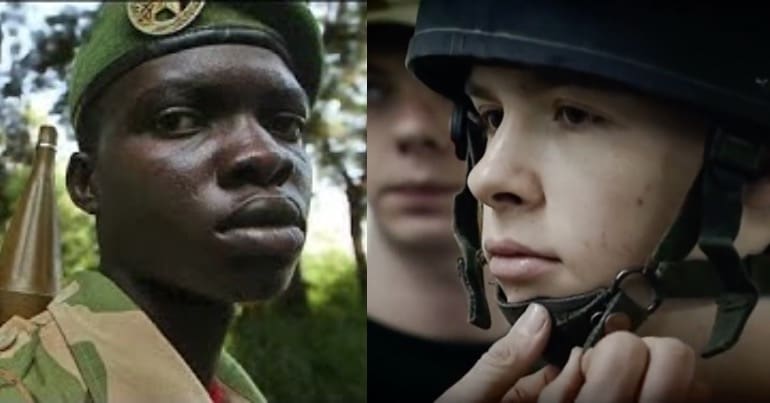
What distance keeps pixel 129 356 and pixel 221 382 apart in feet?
0.78

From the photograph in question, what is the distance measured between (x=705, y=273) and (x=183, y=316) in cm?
110

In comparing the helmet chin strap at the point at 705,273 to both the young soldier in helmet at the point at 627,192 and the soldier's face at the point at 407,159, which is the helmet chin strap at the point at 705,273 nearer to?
the young soldier in helmet at the point at 627,192

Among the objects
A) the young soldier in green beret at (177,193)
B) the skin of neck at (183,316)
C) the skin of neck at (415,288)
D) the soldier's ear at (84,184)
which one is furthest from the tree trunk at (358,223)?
the soldier's ear at (84,184)

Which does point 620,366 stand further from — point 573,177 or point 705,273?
point 573,177

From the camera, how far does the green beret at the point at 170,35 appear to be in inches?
124

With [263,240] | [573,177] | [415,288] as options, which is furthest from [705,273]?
[263,240]

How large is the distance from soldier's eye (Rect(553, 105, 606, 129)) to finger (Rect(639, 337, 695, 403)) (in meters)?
0.46

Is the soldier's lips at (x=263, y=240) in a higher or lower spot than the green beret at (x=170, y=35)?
lower

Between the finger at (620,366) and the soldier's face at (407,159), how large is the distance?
1.53 ft

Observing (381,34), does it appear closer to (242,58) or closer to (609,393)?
(242,58)

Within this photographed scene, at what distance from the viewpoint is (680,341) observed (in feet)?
9.51

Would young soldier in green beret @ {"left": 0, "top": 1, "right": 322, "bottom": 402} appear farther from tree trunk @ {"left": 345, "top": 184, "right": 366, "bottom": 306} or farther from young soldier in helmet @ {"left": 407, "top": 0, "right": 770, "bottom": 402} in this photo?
young soldier in helmet @ {"left": 407, "top": 0, "right": 770, "bottom": 402}

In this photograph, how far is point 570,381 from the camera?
297 centimetres

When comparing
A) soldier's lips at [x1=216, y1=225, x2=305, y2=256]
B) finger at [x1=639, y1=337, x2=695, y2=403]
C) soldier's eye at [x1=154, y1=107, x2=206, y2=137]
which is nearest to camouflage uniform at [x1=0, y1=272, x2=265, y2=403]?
soldier's lips at [x1=216, y1=225, x2=305, y2=256]
